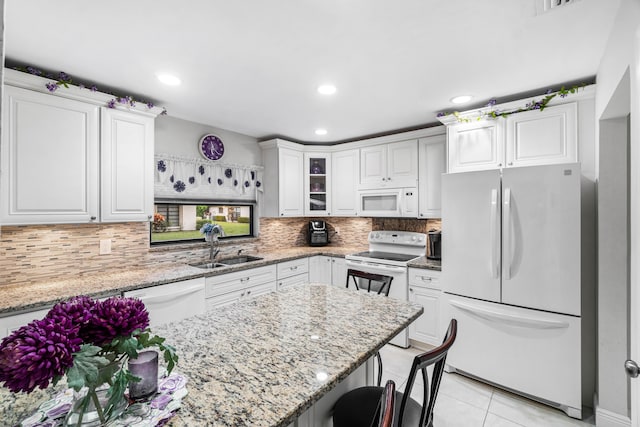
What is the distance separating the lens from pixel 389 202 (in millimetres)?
3795

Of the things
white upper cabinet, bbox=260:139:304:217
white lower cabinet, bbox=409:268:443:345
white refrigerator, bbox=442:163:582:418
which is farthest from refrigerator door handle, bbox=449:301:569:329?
white upper cabinet, bbox=260:139:304:217

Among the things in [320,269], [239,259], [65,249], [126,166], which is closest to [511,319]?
[320,269]

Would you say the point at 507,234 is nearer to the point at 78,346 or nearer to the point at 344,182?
the point at 344,182

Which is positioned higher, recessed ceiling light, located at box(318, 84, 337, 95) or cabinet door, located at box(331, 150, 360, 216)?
recessed ceiling light, located at box(318, 84, 337, 95)

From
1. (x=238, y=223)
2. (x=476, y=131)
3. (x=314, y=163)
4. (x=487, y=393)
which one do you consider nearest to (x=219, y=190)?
(x=238, y=223)

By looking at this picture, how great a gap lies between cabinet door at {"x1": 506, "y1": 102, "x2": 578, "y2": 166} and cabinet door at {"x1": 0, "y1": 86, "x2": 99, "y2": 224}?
342cm

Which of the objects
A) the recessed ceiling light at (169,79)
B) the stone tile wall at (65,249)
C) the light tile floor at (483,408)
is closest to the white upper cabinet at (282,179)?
the stone tile wall at (65,249)

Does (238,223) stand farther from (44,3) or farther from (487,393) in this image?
(487,393)

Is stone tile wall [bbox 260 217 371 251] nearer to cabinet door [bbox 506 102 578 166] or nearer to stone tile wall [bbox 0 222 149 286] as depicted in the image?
stone tile wall [bbox 0 222 149 286]

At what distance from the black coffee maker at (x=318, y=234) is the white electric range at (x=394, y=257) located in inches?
27.8

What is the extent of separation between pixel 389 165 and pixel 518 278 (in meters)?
1.91

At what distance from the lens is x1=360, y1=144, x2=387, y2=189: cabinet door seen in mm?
3836

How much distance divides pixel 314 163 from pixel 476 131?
2.11m

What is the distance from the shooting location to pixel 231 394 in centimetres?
95
